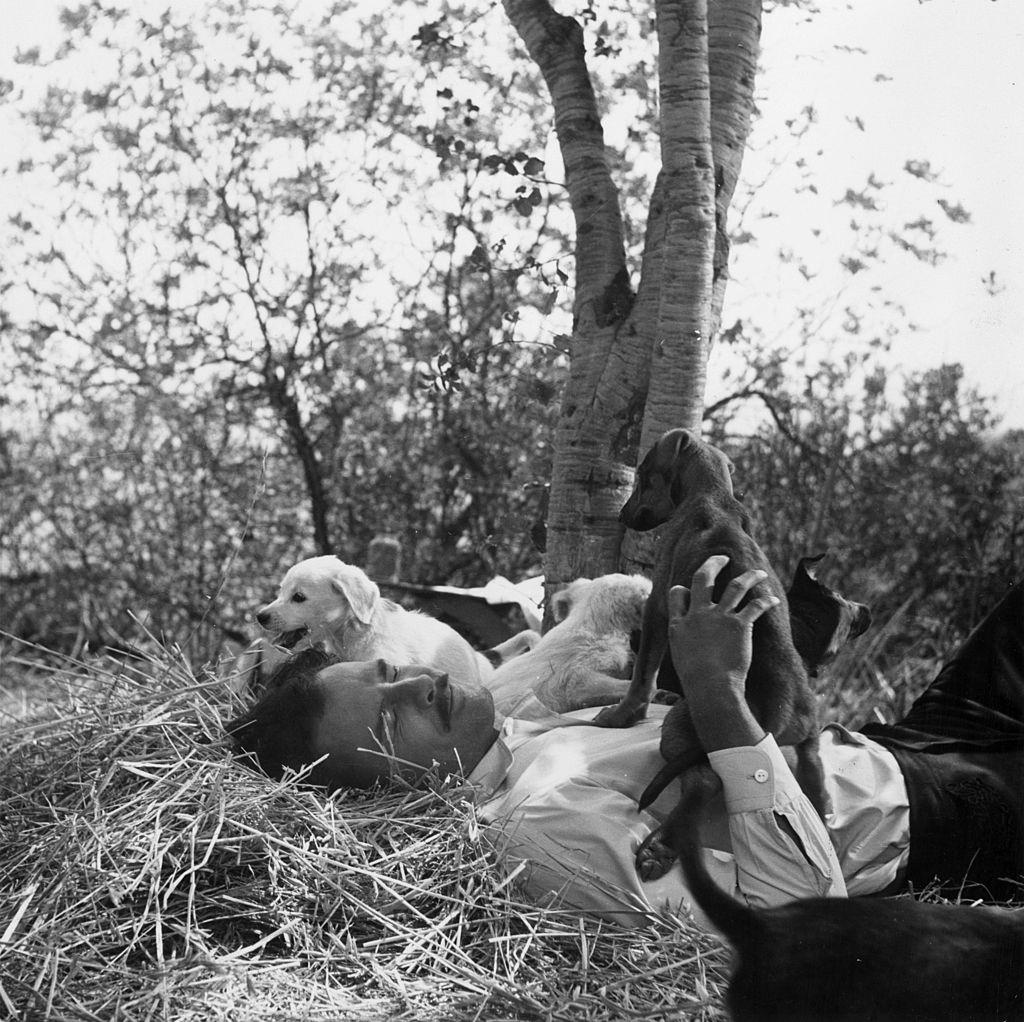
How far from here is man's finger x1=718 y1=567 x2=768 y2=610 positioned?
3.12 meters

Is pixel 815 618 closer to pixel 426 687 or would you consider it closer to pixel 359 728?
pixel 426 687

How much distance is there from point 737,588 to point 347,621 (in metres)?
2.65

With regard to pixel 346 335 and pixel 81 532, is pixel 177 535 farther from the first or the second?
pixel 346 335

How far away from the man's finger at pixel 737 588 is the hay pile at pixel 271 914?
835 millimetres

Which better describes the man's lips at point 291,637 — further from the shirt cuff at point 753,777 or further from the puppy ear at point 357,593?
the shirt cuff at point 753,777

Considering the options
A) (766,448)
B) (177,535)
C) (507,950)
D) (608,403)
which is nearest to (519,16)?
(608,403)

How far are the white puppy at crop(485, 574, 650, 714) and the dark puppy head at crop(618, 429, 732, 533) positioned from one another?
1.23ft

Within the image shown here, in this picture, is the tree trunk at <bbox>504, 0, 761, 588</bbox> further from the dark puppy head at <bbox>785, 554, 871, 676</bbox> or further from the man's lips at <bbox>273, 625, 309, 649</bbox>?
the man's lips at <bbox>273, 625, 309, 649</bbox>

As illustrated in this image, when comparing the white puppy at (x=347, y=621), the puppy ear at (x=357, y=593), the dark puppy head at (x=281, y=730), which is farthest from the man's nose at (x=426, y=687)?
the puppy ear at (x=357, y=593)

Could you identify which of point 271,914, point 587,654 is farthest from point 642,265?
point 271,914

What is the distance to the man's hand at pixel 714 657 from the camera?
301 cm

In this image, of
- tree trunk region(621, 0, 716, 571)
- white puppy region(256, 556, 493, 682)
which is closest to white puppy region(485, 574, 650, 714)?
tree trunk region(621, 0, 716, 571)

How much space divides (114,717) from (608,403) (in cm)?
241

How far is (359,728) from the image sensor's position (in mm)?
3473
